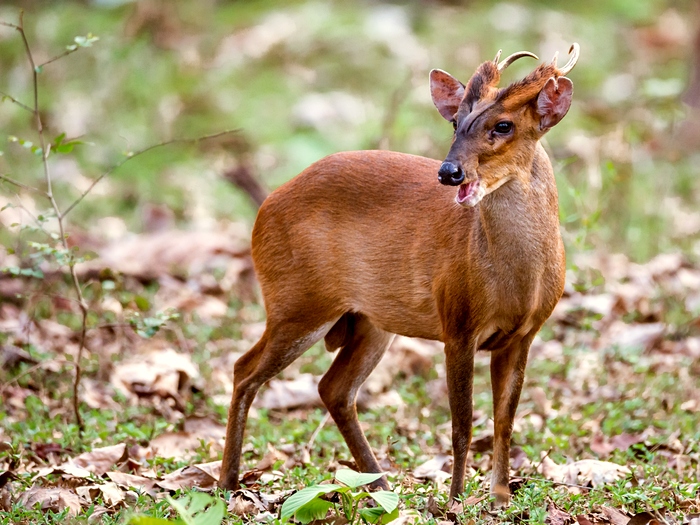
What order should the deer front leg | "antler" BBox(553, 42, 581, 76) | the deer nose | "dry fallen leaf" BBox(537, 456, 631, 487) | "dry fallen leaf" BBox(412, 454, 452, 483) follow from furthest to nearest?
"dry fallen leaf" BBox(412, 454, 452, 483), "dry fallen leaf" BBox(537, 456, 631, 487), the deer front leg, "antler" BBox(553, 42, 581, 76), the deer nose

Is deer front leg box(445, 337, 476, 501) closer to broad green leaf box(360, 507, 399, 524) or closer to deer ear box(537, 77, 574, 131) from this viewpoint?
broad green leaf box(360, 507, 399, 524)

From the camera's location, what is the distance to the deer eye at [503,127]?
4090 millimetres

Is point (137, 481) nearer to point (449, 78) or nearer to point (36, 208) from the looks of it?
point (449, 78)

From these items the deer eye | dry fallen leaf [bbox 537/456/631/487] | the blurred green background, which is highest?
the blurred green background

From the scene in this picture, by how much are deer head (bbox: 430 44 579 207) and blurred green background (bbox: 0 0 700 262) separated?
403cm

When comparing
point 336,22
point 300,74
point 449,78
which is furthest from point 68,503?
point 336,22

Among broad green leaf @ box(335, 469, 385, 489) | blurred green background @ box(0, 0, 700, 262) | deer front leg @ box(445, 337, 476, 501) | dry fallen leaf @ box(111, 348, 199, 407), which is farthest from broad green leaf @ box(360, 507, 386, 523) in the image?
blurred green background @ box(0, 0, 700, 262)

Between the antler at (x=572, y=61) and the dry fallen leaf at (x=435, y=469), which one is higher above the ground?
the antler at (x=572, y=61)

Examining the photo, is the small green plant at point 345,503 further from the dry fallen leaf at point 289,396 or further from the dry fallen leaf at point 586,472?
the dry fallen leaf at point 289,396

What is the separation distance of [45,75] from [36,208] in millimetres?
4698

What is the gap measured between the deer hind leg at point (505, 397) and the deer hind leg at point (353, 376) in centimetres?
74

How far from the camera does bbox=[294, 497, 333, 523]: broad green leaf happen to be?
408 cm


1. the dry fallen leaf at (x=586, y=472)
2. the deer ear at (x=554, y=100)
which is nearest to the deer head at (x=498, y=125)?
the deer ear at (x=554, y=100)

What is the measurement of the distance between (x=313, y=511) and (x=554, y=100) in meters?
1.89
